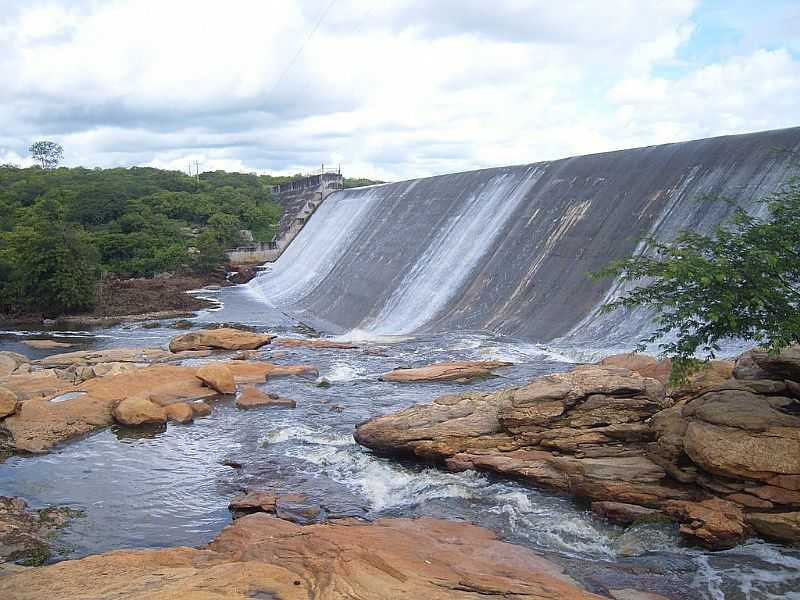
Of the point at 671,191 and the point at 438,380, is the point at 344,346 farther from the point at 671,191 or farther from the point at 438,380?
the point at 671,191

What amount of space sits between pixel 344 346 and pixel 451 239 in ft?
26.7

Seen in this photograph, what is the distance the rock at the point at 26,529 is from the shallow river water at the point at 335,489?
24 centimetres

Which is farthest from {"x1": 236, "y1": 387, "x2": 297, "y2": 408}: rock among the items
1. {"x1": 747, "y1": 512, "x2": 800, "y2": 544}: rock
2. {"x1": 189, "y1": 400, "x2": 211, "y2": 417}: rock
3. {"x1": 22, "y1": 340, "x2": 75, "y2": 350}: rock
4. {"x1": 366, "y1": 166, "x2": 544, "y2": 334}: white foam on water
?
{"x1": 22, "y1": 340, "x2": 75, "y2": 350}: rock

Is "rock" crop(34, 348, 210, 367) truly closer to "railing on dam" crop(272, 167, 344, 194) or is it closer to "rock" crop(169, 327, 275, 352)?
"rock" crop(169, 327, 275, 352)

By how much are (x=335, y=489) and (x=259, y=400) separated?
17.8 feet

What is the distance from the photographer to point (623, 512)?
27.8 ft

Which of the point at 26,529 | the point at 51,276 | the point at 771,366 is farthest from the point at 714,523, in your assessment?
the point at 51,276

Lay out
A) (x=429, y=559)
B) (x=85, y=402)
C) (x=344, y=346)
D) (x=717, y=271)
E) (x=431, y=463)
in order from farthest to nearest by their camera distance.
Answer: (x=344, y=346), (x=85, y=402), (x=431, y=463), (x=717, y=271), (x=429, y=559)

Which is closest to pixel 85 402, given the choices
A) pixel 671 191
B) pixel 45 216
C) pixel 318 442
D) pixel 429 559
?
pixel 318 442

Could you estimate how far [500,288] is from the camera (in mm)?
21984

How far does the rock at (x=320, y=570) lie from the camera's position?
243 inches

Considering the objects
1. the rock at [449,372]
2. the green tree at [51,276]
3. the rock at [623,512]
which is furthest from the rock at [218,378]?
the green tree at [51,276]

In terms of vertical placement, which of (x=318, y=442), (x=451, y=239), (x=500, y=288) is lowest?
(x=318, y=442)

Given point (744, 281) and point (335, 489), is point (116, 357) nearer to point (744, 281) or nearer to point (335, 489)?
point (335, 489)
